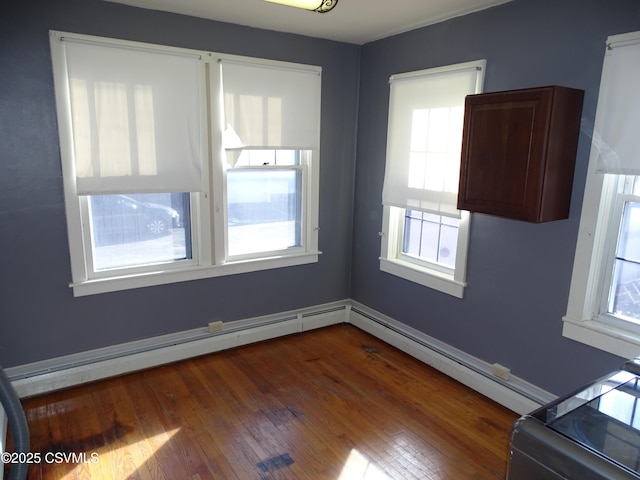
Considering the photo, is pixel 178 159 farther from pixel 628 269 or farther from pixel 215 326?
pixel 628 269

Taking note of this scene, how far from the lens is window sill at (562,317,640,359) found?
2215mm

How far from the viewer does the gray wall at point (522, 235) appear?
2309mm

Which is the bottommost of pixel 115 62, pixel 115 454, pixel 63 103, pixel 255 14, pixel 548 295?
pixel 115 454

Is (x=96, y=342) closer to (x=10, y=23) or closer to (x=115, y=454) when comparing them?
(x=115, y=454)

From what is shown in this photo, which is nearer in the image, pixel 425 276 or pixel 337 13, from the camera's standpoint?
pixel 337 13

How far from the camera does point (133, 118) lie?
288 cm

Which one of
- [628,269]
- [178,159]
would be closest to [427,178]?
[628,269]

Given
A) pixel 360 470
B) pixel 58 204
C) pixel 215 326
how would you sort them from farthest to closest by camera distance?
pixel 215 326, pixel 58 204, pixel 360 470

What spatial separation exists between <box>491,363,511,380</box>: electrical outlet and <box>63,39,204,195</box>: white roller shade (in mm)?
2362

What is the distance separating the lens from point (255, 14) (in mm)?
2947

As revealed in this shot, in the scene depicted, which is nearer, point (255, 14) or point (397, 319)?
point (255, 14)

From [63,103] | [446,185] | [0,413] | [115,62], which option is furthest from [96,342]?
[446,185]

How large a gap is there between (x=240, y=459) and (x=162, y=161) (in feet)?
6.32

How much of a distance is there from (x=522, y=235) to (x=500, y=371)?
0.90m
